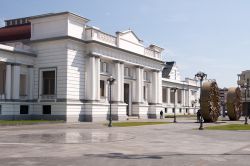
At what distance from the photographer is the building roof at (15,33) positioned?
54.6m

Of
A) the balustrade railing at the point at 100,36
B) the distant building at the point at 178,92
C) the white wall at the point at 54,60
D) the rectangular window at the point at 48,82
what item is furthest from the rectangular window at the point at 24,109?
the distant building at the point at 178,92

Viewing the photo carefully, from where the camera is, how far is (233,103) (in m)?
56.4

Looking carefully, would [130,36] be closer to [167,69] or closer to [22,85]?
[22,85]

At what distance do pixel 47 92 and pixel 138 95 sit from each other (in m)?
20.0

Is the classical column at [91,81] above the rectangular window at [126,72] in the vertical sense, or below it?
below

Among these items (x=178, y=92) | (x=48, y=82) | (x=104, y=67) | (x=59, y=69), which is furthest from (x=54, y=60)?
(x=178, y=92)

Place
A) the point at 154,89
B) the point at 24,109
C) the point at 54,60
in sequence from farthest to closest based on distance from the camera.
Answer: the point at 154,89
the point at 54,60
the point at 24,109

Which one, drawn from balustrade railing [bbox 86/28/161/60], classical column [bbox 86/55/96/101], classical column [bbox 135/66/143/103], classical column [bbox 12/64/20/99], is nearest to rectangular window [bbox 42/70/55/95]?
classical column [bbox 12/64/20/99]

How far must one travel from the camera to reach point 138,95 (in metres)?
66.2

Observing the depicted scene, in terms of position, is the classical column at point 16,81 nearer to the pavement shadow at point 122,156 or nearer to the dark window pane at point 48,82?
the dark window pane at point 48,82

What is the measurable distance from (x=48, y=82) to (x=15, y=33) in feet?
→ 35.9

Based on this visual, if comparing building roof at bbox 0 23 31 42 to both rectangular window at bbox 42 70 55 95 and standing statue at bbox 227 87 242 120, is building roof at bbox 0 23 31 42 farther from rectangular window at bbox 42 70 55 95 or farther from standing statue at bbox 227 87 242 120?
standing statue at bbox 227 87 242 120

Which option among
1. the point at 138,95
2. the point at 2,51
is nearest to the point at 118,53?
the point at 138,95

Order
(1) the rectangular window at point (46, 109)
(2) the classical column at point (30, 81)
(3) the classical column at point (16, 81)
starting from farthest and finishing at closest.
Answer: (2) the classical column at point (30, 81) < (1) the rectangular window at point (46, 109) < (3) the classical column at point (16, 81)
